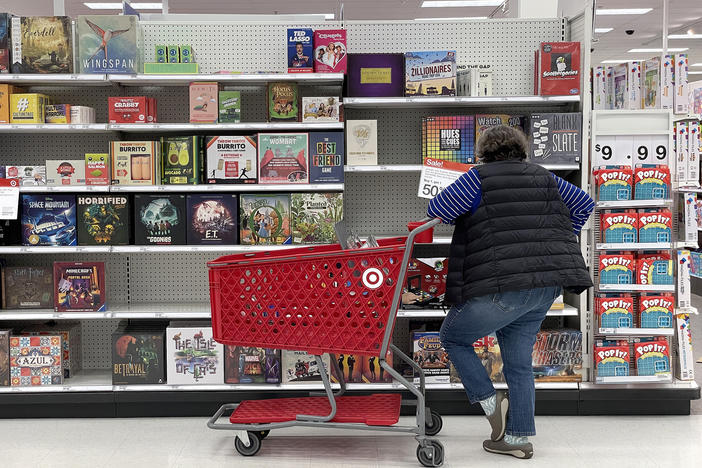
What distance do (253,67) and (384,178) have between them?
111 centimetres

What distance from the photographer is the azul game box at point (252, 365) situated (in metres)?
4.26

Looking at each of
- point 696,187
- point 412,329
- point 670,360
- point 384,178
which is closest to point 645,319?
point 670,360

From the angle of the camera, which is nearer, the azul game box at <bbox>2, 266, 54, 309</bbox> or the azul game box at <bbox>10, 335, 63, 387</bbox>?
the azul game box at <bbox>10, 335, 63, 387</bbox>

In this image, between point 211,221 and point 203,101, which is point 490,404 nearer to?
point 211,221

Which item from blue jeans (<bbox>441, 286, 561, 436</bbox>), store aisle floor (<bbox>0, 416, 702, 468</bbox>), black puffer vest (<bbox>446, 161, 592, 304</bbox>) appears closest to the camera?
black puffer vest (<bbox>446, 161, 592, 304</bbox>)

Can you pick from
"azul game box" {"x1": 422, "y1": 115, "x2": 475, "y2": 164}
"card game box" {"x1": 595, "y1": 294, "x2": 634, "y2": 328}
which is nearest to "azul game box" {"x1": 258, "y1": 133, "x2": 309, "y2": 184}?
"azul game box" {"x1": 422, "y1": 115, "x2": 475, "y2": 164}

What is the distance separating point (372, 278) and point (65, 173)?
206 centimetres

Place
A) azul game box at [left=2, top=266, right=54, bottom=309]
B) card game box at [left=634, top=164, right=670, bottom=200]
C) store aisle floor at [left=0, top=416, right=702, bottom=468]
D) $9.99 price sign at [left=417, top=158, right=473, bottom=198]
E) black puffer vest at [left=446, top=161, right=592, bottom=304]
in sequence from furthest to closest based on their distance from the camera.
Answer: azul game box at [left=2, top=266, right=54, bottom=309]
card game box at [left=634, top=164, right=670, bottom=200]
$9.99 price sign at [left=417, top=158, right=473, bottom=198]
store aisle floor at [left=0, top=416, right=702, bottom=468]
black puffer vest at [left=446, top=161, right=592, bottom=304]

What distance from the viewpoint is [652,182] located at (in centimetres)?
416

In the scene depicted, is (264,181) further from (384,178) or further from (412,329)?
(412,329)

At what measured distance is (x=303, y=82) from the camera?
4488 mm

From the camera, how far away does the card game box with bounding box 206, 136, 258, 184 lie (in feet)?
14.0

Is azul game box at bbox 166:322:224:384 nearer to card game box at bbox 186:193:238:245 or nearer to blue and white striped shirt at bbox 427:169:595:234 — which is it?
card game box at bbox 186:193:238:245

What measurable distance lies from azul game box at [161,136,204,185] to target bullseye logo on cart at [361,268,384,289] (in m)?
1.43
